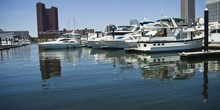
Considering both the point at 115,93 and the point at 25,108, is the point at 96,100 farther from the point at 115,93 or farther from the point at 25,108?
the point at 25,108

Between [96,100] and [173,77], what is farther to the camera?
[173,77]

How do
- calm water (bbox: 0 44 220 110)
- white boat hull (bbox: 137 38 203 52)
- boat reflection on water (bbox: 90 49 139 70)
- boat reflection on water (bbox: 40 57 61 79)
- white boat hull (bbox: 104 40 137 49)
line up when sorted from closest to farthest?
calm water (bbox: 0 44 220 110) → boat reflection on water (bbox: 40 57 61 79) → boat reflection on water (bbox: 90 49 139 70) → white boat hull (bbox: 137 38 203 52) → white boat hull (bbox: 104 40 137 49)

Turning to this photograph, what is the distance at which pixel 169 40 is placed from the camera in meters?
34.7

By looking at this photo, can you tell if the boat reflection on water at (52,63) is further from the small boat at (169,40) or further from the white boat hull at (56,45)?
the white boat hull at (56,45)

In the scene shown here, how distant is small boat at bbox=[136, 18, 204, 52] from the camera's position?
112 ft

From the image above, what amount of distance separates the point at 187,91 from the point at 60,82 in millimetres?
8033

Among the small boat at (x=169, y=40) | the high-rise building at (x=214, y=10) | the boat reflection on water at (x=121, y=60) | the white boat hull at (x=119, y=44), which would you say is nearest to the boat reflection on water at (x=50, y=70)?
the boat reflection on water at (x=121, y=60)


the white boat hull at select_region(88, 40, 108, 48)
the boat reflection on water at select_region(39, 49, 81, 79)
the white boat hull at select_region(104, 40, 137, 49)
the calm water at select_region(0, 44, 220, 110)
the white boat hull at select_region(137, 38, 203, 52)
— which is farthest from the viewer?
the white boat hull at select_region(88, 40, 108, 48)

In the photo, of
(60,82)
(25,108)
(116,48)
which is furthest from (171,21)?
(25,108)

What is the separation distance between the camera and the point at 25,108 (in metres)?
10.5

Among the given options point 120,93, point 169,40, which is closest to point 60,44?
point 169,40

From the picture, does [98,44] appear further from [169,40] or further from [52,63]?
[52,63]

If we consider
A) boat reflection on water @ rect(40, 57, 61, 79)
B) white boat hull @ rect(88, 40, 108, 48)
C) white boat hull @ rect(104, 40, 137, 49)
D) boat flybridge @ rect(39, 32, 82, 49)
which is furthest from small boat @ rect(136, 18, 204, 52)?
boat flybridge @ rect(39, 32, 82, 49)

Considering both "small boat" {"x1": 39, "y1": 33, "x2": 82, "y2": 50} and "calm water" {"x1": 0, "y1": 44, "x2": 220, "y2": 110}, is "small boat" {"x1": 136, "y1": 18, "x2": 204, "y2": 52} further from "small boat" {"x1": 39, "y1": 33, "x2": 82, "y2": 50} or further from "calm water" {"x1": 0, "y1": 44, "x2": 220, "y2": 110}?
"small boat" {"x1": 39, "y1": 33, "x2": 82, "y2": 50}
